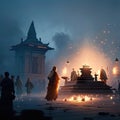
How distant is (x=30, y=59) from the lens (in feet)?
227

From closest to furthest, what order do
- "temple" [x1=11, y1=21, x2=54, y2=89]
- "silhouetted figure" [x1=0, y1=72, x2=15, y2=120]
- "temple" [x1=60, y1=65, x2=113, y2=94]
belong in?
"silhouetted figure" [x1=0, y1=72, x2=15, y2=120] → "temple" [x1=60, y1=65, x2=113, y2=94] → "temple" [x1=11, y1=21, x2=54, y2=89]

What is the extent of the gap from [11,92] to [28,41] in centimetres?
5941

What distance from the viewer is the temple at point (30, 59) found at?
2669 inches

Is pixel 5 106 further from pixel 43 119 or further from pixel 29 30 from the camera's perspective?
pixel 29 30

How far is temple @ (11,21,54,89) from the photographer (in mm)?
67800

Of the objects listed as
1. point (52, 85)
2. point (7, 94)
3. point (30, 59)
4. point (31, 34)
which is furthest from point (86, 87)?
point (31, 34)

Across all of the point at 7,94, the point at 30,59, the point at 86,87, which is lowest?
the point at 7,94

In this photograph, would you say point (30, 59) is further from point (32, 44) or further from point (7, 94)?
point (7, 94)

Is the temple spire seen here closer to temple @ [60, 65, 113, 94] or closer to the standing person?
temple @ [60, 65, 113, 94]

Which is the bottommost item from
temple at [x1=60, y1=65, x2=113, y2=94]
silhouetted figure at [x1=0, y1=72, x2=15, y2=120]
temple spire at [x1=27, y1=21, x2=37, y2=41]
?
silhouetted figure at [x1=0, y1=72, x2=15, y2=120]

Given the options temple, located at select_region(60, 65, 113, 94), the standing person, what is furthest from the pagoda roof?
the standing person

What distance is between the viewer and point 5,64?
77.1 meters

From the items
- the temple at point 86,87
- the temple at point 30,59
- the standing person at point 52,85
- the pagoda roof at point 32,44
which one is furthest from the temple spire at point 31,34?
the standing person at point 52,85

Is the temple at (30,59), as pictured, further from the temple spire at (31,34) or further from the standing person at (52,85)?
the standing person at (52,85)
